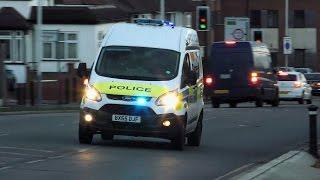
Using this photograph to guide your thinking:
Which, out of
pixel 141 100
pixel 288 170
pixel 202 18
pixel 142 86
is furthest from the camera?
pixel 202 18

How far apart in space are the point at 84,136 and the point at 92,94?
3.18 feet

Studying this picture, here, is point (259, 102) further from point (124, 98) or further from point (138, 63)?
point (124, 98)

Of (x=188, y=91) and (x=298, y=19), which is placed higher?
(x=298, y=19)

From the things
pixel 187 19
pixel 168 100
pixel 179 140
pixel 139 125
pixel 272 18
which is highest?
pixel 272 18

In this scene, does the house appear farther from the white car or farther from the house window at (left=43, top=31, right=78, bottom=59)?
the white car

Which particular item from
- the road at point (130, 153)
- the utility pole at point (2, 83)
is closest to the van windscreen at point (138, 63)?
the road at point (130, 153)

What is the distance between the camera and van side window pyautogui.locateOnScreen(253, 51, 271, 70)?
3187cm

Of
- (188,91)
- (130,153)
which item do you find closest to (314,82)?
(188,91)

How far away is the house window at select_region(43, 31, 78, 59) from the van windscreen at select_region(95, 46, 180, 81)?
2711 centimetres

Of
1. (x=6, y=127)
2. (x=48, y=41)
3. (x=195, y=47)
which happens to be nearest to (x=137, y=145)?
(x=195, y=47)

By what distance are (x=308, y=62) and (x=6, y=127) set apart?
63.4m

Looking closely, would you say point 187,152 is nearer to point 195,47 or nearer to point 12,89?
point 195,47

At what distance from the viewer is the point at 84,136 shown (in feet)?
50.3

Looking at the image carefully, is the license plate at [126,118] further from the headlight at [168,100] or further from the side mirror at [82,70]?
the side mirror at [82,70]
